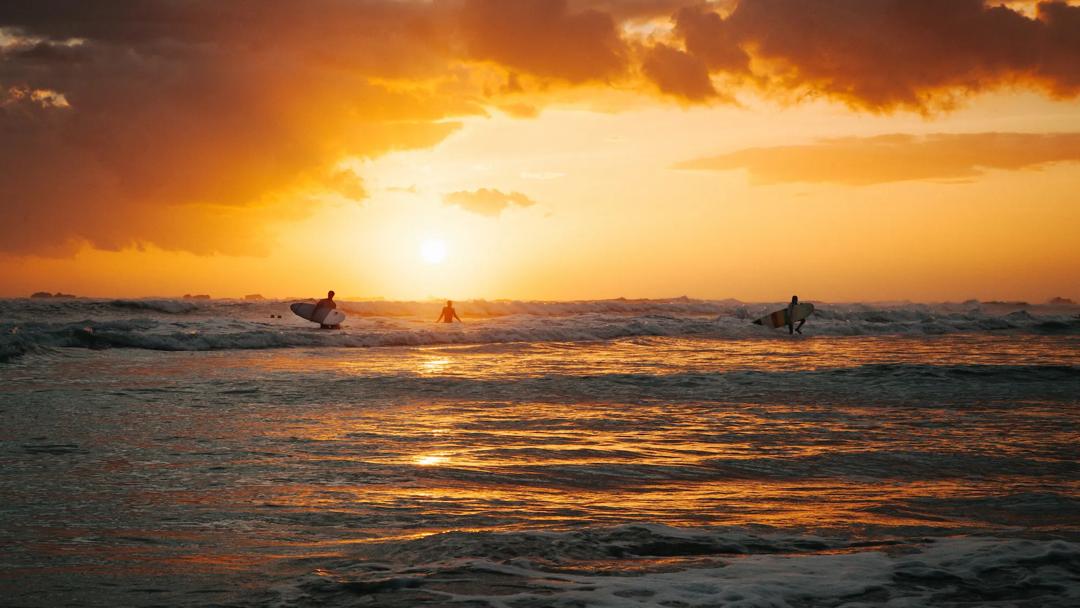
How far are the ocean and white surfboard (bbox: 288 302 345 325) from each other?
18.9 metres

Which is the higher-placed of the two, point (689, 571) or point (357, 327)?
point (357, 327)

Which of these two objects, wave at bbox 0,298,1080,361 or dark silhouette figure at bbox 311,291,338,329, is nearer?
wave at bbox 0,298,1080,361

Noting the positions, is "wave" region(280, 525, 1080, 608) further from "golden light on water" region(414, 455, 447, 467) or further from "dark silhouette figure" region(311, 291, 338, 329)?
"dark silhouette figure" region(311, 291, 338, 329)

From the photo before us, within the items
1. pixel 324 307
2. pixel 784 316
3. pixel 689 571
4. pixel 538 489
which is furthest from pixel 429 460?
pixel 784 316

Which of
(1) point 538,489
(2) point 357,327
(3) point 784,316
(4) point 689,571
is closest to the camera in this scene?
(4) point 689,571

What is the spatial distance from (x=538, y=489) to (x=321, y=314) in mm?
32052

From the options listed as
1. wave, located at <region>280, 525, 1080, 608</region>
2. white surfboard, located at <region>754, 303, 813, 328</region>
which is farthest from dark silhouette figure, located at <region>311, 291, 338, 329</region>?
wave, located at <region>280, 525, 1080, 608</region>

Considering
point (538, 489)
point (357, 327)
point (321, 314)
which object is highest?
point (321, 314)

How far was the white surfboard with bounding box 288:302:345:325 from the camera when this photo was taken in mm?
37375

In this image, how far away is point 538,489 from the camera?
7.43 meters

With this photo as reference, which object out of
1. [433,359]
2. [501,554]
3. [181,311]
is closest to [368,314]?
[181,311]

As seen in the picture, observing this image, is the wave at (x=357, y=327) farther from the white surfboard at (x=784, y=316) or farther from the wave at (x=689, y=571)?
the wave at (x=689, y=571)

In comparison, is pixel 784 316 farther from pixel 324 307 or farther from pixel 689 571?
pixel 689 571

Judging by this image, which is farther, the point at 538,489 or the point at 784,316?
the point at 784,316
